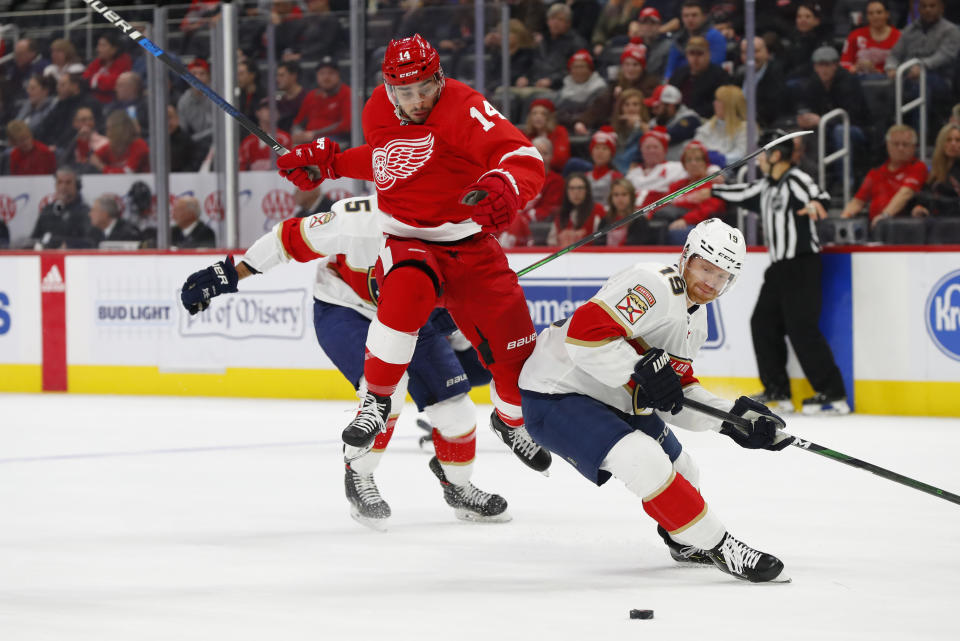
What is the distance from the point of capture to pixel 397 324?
404 cm

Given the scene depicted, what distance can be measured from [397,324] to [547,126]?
483 centimetres

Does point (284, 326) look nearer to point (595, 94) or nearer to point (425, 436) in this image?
point (595, 94)

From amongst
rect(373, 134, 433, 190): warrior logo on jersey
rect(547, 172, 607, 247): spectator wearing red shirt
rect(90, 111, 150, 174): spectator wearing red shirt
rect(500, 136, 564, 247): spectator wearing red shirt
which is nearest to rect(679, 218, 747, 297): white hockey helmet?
rect(373, 134, 433, 190): warrior logo on jersey

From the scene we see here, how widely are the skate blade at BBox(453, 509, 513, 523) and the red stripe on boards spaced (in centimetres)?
528

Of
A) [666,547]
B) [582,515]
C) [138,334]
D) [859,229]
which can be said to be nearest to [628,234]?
[859,229]

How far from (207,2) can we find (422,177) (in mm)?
5517

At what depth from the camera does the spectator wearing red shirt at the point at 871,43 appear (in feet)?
26.6

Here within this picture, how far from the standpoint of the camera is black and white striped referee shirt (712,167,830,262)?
7.44 meters

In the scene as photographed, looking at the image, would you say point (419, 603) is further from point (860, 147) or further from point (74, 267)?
point (74, 267)

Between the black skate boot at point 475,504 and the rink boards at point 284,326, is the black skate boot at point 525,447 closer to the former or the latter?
the black skate boot at point 475,504

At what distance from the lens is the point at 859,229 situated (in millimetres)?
7820

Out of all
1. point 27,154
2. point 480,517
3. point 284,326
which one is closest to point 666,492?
point 480,517

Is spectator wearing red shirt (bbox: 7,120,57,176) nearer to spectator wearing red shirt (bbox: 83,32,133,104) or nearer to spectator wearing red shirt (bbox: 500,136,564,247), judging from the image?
spectator wearing red shirt (bbox: 83,32,133,104)

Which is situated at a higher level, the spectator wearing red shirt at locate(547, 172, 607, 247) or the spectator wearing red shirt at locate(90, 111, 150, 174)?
the spectator wearing red shirt at locate(90, 111, 150, 174)
